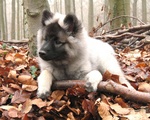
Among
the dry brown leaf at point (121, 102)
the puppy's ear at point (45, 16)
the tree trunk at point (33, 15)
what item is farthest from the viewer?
the tree trunk at point (33, 15)

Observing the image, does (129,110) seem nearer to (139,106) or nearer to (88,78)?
(139,106)

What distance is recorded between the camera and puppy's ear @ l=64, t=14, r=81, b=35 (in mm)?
3766

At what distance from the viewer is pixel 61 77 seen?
3826 mm

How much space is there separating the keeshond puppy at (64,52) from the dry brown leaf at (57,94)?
0.09 m

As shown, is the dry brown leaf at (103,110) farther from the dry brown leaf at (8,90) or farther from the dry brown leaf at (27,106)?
the dry brown leaf at (8,90)

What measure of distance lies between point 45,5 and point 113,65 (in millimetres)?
1907

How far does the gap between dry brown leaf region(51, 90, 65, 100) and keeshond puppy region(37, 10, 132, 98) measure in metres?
0.09

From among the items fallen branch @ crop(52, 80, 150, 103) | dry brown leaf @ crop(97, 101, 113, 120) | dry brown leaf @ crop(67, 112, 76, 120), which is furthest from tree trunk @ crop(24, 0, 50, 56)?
dry brown leaf @ crop(97, 101, 113, 120)

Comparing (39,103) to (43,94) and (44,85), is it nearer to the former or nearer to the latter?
(43,94)

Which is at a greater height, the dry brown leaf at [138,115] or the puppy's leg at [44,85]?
the puppy's leg at [44,85]

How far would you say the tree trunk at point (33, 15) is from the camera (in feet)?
17.0

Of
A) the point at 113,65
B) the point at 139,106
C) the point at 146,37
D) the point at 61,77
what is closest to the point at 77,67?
the point at 61,77

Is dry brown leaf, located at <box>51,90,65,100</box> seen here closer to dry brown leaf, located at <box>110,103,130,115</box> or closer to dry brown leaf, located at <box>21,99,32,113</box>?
dry brown leaf, located at <box>21,99,32,113</box>

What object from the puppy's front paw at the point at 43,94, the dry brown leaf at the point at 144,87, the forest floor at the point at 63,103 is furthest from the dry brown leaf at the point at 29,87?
the dry brown leaf at the point at 144,87
